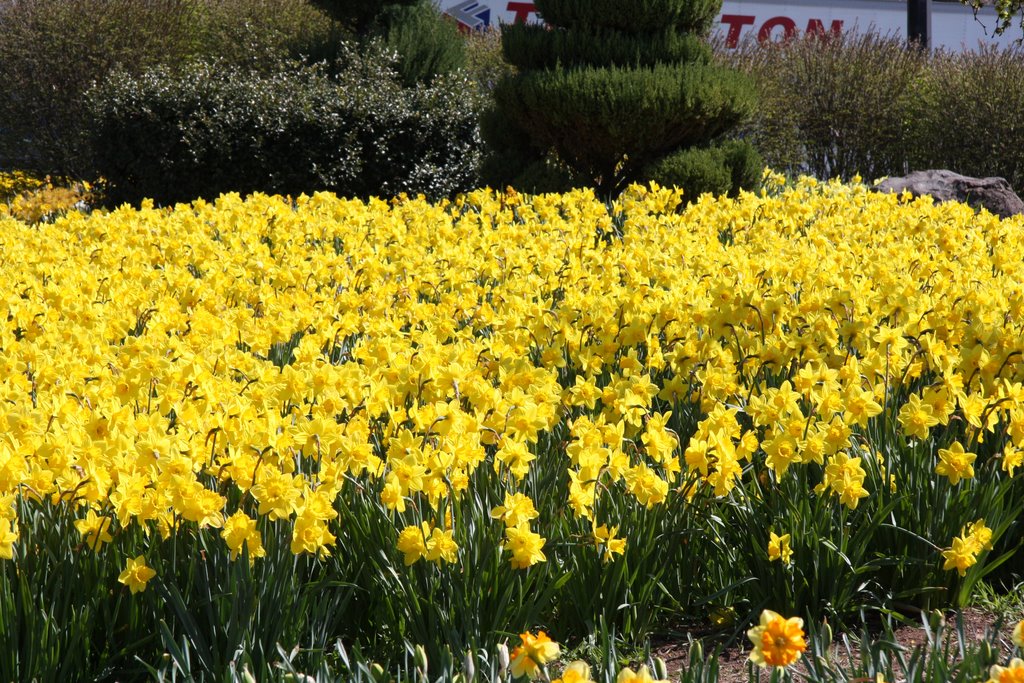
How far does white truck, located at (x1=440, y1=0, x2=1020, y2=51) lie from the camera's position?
2047 centimetres

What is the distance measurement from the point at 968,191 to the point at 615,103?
3433 mm

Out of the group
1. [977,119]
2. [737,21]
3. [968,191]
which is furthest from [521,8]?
[968,191]

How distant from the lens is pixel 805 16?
2059cm

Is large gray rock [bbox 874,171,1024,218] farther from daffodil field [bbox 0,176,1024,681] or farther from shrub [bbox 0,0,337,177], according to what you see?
shrub [bbox 0,0,337,177]

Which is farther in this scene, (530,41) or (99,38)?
(99,38)

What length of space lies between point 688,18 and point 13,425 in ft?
26.0

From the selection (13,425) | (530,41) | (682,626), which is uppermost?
(530,41)

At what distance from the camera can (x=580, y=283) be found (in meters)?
5.22

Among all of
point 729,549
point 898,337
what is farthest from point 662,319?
point 729,549

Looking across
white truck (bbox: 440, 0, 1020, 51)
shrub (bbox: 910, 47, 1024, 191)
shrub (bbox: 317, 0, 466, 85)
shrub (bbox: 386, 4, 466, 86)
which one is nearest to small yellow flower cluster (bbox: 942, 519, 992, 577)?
shrub (bbox: 317, 0, 466, 85)

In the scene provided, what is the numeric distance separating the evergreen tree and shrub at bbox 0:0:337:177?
6588mm

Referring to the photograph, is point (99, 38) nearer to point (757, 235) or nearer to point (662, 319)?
point (757, 235)

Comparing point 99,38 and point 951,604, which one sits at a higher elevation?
point 99,38

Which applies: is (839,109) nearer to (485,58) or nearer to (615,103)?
(485,58)
